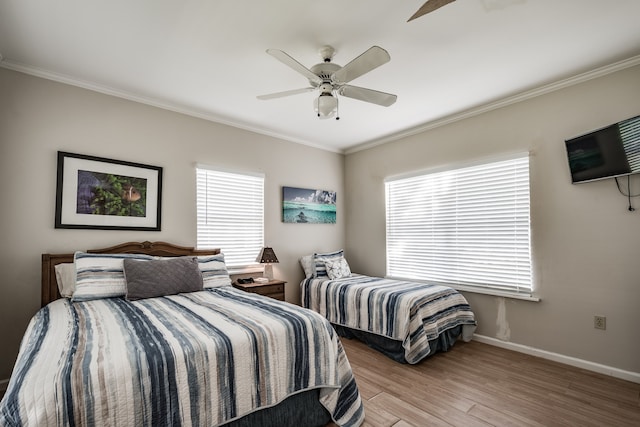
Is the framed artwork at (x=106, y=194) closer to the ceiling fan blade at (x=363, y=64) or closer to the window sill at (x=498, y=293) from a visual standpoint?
the ceiling fan blade at (x=363, y=64)

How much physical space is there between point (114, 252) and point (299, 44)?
248 centimetres

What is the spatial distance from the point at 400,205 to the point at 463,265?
1141 mm

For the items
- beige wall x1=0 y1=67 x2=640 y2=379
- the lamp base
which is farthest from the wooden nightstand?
beige wall x1=0 y1=67 x2=640 y2=379

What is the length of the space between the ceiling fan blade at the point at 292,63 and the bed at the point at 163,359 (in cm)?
161

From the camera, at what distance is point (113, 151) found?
308 centimetres

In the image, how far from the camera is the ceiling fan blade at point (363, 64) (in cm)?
196

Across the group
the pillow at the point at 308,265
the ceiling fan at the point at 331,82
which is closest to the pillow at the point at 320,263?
the pillow at the point at 308,265

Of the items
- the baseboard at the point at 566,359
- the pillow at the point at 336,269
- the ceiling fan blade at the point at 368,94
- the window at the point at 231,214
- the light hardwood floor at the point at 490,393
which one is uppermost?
the ceiling fan blade at the point at 368,94

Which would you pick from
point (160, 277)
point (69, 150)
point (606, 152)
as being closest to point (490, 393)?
point (606, 152)

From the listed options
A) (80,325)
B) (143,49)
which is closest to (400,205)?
(143,49)

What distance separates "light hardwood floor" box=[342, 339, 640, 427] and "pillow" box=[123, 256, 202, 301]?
1.68m

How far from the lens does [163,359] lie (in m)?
A: 1.44

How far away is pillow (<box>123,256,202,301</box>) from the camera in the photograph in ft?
8.25

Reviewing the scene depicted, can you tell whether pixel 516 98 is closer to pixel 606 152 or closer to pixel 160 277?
pixel 606 152
